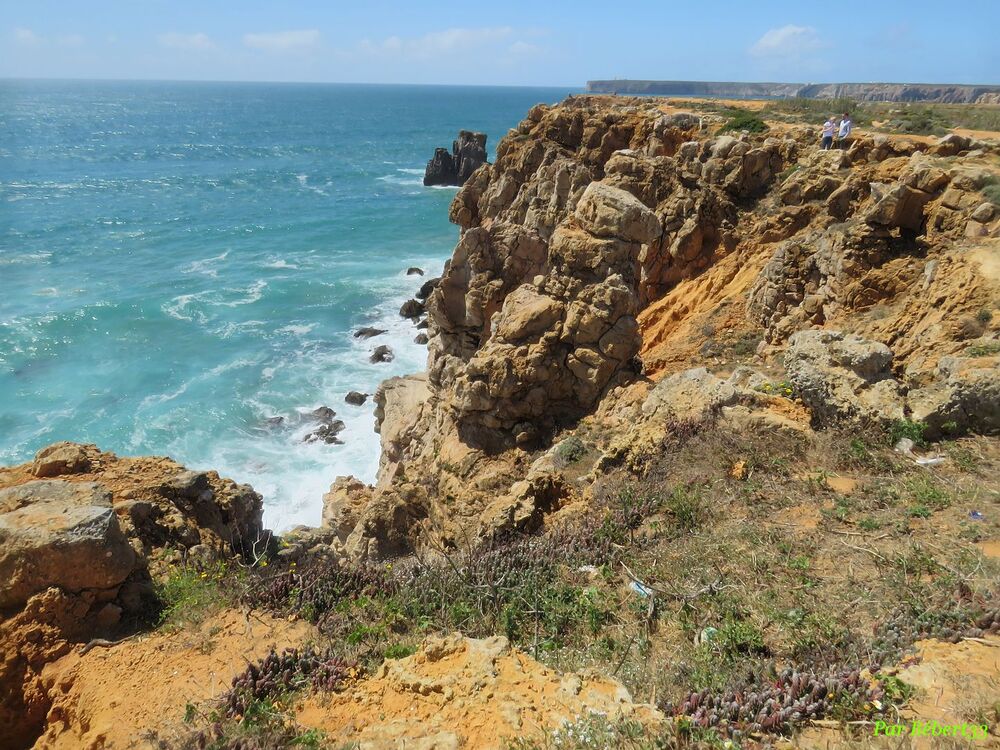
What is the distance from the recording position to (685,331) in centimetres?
1692

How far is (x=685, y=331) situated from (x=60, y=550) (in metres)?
14.7

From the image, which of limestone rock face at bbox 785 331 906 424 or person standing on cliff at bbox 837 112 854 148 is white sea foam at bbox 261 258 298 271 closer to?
person standing on cliff at bbox 837 112 854 148

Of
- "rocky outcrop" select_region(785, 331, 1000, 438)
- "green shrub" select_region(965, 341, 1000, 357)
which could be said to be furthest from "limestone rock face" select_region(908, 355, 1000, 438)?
"green shrub" select_region(965, 341, 1000, 357)

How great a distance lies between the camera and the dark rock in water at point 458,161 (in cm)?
7231

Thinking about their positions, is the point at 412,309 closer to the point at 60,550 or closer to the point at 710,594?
the point at 60,550

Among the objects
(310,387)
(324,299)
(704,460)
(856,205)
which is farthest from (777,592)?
(324,299)

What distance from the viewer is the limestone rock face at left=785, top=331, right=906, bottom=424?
814cm

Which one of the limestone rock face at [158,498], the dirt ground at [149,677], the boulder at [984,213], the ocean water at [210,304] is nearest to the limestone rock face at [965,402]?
the boulder at [984,213]

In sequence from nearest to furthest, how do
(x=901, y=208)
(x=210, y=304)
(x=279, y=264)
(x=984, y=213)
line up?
(x=984, y=213) < (x=901, y=208) < (x=210, y=304) < (x=279, y=264)

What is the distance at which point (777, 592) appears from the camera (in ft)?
18.7

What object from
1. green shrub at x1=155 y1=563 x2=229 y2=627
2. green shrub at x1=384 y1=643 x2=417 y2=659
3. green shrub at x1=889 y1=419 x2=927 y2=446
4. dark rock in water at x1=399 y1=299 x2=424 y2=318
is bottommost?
dark rock in water at x1=399 y1=299 x2=424 y2=318

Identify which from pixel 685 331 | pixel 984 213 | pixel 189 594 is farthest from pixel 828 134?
pixel 189 594

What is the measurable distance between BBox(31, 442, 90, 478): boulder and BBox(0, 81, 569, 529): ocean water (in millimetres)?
10750

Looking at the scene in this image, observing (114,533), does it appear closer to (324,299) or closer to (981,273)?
(981,273)
